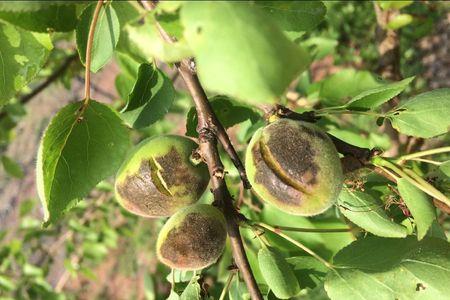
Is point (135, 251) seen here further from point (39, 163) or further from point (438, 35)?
point (39, 163)

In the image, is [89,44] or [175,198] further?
[175,198]

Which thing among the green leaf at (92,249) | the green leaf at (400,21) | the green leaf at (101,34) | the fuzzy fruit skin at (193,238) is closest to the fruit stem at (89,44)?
the green leaf at (101,34)

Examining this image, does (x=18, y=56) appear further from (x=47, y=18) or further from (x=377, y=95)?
(x=377, y=95)

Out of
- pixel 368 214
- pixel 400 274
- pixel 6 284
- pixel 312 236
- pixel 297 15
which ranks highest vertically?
pixel 297 15

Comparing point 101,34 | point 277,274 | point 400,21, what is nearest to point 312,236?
point 277,274

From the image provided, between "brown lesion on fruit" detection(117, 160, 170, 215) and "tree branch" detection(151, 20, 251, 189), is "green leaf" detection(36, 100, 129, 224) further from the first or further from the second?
"tree branch" detection(151, 20, 251, 189)

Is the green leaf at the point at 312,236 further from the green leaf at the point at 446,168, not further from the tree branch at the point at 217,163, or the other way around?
the green leaf at the point at 446,168

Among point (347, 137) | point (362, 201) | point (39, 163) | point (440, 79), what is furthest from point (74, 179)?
point (440, 79)
